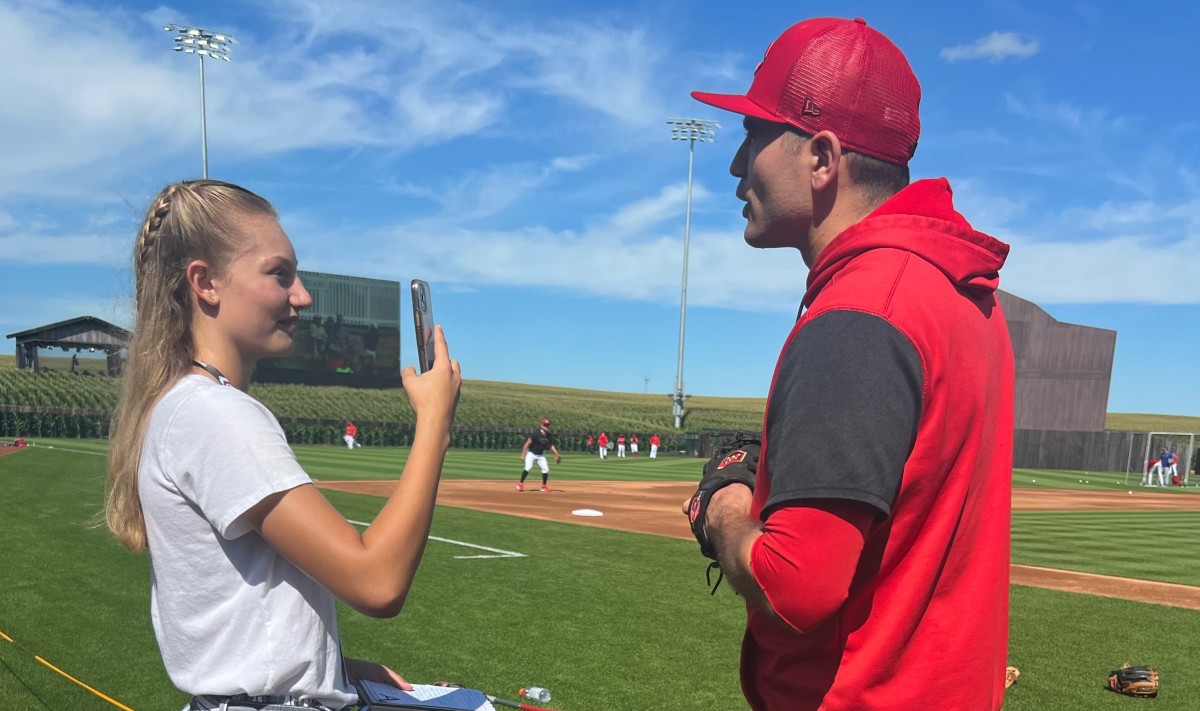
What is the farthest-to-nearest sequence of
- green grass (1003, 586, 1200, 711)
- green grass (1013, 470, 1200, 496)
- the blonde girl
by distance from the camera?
green grass (1013, 470, 1200, 496) → green grass (1003, 586, 1200, 711) → the blonde girl

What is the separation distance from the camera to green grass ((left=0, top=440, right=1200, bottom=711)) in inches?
259

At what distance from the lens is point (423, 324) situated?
212 cm

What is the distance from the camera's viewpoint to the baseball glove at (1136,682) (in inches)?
274

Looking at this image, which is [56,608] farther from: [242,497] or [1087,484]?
[1087,484]

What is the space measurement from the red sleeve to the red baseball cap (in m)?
0.77

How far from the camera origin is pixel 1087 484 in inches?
1496

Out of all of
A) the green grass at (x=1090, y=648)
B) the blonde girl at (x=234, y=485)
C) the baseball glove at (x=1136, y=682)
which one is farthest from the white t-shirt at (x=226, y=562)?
the baseball glove at (x=1136, y=682)

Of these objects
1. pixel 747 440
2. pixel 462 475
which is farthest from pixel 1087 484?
pixel 747 440

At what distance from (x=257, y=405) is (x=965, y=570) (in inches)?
56.6

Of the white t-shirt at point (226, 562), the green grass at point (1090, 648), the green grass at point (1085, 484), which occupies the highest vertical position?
the white t-shirt at point (226, 562)

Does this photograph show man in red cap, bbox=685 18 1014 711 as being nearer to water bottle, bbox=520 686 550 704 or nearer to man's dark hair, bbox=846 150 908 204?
man's dark hair, bbox=846 150 908 204

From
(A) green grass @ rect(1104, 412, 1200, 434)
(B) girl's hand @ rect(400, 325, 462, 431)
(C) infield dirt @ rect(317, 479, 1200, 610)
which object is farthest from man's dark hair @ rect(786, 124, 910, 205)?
(A) green grass @ rect(1104, 412, 1200, 434)

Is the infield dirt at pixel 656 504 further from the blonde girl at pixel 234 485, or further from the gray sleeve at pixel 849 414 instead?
the blonde girl at pixel 234 485

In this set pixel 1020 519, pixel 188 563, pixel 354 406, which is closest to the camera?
pixel 188 563
